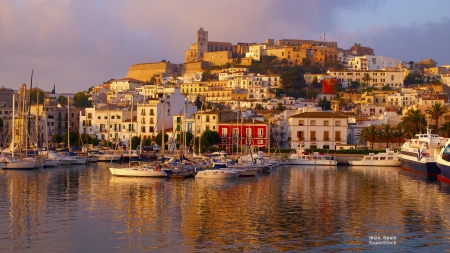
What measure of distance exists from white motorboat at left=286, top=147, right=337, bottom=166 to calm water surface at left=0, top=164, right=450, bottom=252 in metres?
20.8

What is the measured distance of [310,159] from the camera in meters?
74.3

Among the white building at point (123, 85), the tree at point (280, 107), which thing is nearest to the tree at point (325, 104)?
the tree at point (280, 107)

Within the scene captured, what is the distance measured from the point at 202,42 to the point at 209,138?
120 metres

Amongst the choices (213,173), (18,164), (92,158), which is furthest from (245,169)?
(92,158)

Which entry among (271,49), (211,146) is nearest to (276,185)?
(211,146)

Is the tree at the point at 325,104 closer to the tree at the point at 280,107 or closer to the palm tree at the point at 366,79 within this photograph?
the tree at the point at 280,107

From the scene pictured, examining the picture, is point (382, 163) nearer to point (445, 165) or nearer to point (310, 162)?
point (310, 162)

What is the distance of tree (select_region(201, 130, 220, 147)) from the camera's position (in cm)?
8056

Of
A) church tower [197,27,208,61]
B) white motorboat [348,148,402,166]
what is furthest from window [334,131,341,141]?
church tower [197,27,208,61]

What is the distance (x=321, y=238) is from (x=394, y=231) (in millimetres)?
3672

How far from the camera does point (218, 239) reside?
89.1 feet

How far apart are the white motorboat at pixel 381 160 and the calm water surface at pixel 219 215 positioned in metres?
20.0

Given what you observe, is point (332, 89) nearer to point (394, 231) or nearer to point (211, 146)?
point (211, 146)

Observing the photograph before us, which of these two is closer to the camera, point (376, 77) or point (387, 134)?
point (387, 134)
